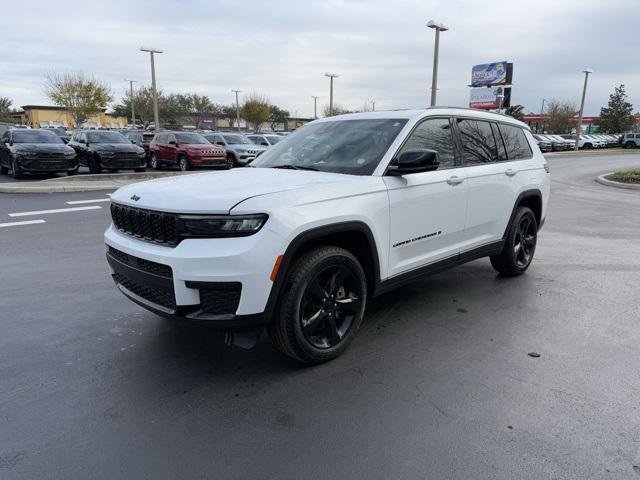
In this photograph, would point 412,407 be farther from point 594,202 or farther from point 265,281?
point 594,202

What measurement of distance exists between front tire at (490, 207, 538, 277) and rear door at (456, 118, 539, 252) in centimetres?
23

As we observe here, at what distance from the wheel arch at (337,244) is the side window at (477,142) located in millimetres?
1590

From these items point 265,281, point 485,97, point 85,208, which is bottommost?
point 85,208

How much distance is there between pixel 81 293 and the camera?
5.04 metres

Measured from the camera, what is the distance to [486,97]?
49562mm

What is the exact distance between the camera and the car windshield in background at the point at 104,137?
18469 millimetres

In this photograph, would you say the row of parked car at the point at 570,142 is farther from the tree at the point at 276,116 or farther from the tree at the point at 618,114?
the tree at the point at 276,116

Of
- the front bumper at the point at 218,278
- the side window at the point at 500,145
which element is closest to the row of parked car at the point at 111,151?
the side window at the point at 500,145

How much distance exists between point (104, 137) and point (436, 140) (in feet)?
57.1

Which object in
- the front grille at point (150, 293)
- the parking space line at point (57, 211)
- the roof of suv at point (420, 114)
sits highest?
the roof of suv at point (420, 114)

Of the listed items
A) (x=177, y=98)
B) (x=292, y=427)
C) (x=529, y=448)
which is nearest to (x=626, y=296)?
(x=529, y=448)

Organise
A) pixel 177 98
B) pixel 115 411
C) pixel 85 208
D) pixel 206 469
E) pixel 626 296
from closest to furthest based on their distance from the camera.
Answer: pixel 206 469 < pixel 115 411 < pixel 626 296 < pixel 85 208 < pixel 177 98

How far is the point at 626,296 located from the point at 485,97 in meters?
49.1

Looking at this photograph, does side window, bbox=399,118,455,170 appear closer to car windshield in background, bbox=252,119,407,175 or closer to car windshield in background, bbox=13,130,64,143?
car windshield in background, bbox=252,119,407,175
